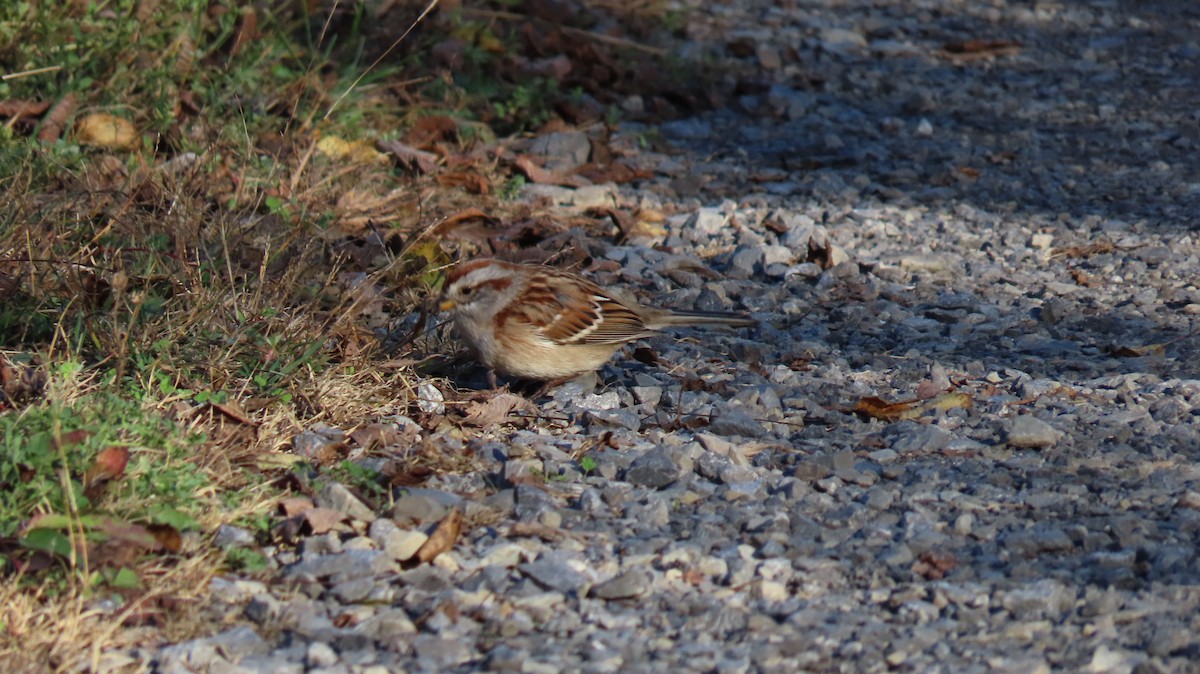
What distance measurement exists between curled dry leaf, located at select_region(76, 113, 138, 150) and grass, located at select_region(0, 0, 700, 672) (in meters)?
0.02

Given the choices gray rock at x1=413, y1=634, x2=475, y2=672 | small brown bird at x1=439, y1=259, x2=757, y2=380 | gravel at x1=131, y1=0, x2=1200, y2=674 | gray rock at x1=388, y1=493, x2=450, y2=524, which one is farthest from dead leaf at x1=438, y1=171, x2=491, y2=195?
gray rock at x1=413, y1=634, x2=475, y2=672

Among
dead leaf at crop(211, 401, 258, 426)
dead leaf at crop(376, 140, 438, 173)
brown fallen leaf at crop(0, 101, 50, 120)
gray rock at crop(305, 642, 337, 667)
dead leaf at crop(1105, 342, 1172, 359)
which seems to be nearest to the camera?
gray rock at crop(305, 642, 337, 667)

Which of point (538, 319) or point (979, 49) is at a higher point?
point (538, 319)

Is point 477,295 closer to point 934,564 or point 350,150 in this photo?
point 934,564

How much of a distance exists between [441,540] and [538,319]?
1.57 m

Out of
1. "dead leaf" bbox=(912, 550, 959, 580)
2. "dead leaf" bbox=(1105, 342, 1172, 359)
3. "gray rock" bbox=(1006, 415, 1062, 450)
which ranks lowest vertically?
"dead leaf" bbox=(1105, 342, 1172, 359)

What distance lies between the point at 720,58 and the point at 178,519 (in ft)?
23.0

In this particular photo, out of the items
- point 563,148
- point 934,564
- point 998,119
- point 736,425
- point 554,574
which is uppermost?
point 934,564

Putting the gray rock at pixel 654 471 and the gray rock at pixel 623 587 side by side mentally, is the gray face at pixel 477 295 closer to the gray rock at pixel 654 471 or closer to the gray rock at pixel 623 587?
the gray rock at pixel 654 471

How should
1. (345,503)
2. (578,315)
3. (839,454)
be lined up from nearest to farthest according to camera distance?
1. (345,503)
2. (839,454)
3. (578,315)

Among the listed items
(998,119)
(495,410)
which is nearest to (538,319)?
(495,410)

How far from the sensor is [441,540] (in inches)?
158

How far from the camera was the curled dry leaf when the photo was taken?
700 centimetres

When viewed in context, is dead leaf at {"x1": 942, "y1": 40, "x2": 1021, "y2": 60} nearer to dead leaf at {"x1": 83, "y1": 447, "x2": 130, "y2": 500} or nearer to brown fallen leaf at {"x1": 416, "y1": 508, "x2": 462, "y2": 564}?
brown fallen leaf at {"x1": 416, "y1": 508, "x2": 462, "y2": 564}
